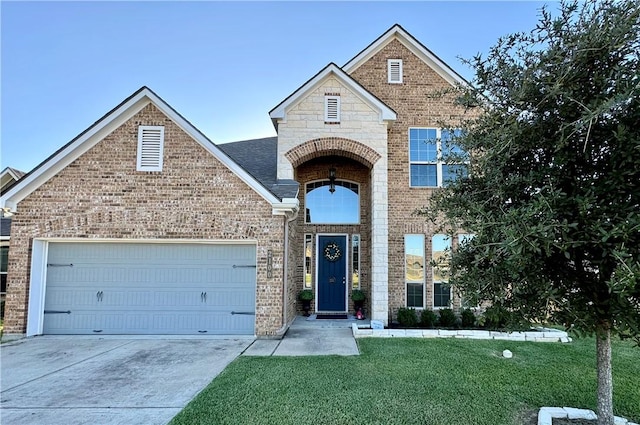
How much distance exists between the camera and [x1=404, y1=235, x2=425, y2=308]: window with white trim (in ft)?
35.9

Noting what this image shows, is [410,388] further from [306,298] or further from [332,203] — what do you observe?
[332,203]

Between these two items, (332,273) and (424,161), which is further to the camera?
(332,273)

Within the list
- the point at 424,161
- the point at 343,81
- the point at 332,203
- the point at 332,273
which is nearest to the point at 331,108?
the point at 343,81

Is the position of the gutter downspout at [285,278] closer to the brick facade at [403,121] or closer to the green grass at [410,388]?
the green grass at [410,388]

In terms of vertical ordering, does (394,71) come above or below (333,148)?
above

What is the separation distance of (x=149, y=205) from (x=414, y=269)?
7.59 meters

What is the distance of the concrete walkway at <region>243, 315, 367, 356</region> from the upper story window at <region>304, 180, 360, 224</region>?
332 cm

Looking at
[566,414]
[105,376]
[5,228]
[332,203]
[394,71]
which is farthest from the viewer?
[332,203]

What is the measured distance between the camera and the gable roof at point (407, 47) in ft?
38.0

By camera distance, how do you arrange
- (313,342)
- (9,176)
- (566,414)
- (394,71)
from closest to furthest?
(566,414) → (313,342) → (394,71) → (9,176)

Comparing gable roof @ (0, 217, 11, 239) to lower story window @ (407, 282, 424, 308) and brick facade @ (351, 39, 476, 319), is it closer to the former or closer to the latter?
brick facade @ (351, 39, 476, 319)

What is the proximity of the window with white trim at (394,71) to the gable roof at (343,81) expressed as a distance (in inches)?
67.4

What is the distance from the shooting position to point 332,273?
1188cm

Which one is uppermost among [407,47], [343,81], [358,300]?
[407,47]
